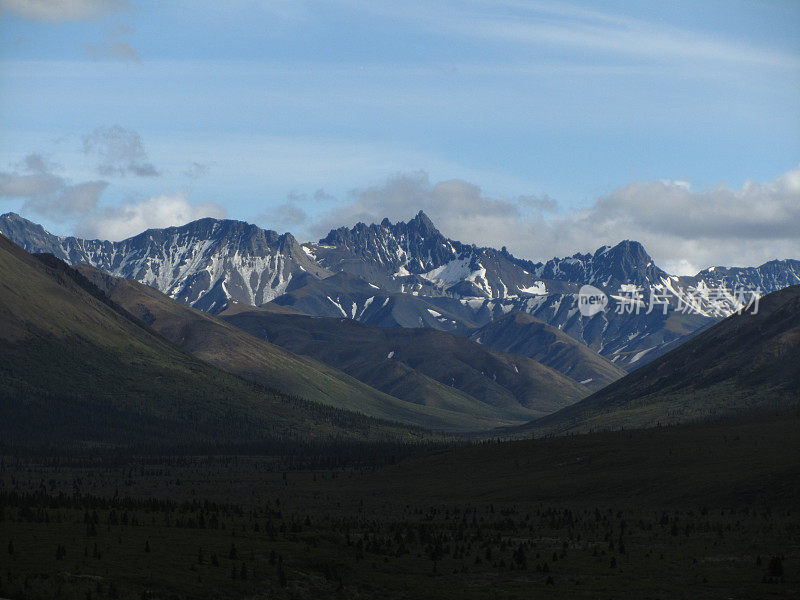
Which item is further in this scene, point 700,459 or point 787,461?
point 700,459

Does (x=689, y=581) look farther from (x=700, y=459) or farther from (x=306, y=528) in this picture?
(x=700, y=459)

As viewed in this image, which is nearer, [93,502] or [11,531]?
[11,531]

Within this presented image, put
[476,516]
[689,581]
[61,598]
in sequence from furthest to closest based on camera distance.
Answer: [476,516] < [689,581] < [61,598]

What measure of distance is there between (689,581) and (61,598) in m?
45.1

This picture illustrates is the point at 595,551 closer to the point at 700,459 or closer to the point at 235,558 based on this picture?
the point at 235,558

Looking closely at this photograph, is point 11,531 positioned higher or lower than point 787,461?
lower

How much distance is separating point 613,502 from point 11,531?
318 feet

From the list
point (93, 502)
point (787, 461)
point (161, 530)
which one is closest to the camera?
point (161, 530)

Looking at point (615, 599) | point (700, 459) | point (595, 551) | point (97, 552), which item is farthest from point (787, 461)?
point (97, 552)

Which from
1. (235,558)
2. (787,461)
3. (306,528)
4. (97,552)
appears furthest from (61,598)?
(787,461)

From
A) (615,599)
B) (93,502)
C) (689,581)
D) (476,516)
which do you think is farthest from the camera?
(476,516)

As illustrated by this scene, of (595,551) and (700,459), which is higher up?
(700,459)

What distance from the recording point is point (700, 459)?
174 m

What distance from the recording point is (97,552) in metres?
74.6
